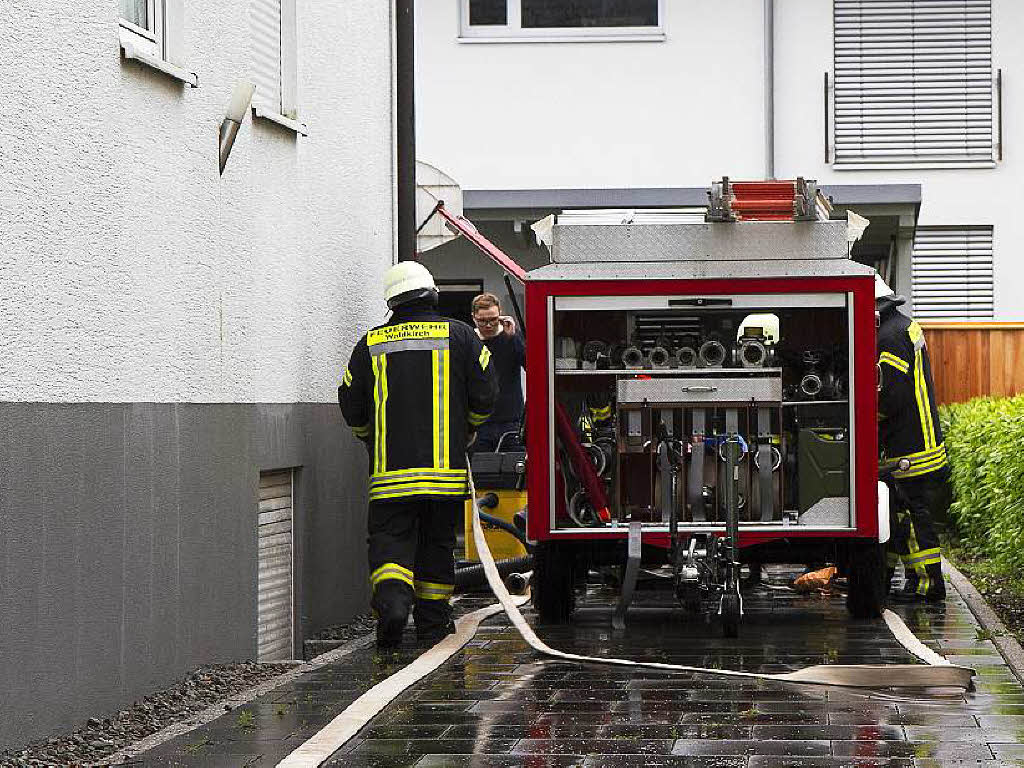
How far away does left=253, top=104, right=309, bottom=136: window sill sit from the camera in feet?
30.6

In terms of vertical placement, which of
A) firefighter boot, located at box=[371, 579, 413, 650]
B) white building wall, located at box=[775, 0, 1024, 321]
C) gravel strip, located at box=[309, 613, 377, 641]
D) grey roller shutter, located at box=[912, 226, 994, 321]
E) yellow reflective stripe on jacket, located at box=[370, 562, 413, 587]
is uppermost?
white building wall, located at box=[775, 0, 1024, 321]

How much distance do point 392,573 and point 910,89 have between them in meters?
14.2

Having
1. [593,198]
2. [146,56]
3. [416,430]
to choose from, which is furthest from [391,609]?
[593,198]

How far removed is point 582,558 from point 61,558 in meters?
4.20

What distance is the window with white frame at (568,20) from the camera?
21500mm

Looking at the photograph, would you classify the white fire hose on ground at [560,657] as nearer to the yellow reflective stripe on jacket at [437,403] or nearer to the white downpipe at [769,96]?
the yellow reflective stripe on jacket at [437,403]

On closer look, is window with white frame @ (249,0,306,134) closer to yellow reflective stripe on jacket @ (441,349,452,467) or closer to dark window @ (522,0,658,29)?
yellow reflective stripe on jacket @ (441,349,452,467)

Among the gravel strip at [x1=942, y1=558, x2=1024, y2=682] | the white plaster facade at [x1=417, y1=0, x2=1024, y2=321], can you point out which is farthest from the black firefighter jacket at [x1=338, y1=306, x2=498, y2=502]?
the white plaster facade at [x1=417, y1=0, x2=1024, y2=321]

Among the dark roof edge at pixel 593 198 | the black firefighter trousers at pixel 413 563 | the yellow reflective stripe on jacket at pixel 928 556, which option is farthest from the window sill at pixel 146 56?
the dark roof edge at pixel 593 198

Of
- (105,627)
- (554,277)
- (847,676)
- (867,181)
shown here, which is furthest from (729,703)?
(867,181)

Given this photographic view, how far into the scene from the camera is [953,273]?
864 inches

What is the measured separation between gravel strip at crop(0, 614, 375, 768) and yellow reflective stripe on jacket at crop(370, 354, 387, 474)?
1.04 metres

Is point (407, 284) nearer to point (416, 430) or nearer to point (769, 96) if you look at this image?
point (416, 430)

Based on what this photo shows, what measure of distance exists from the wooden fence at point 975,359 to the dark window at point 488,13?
654cm
